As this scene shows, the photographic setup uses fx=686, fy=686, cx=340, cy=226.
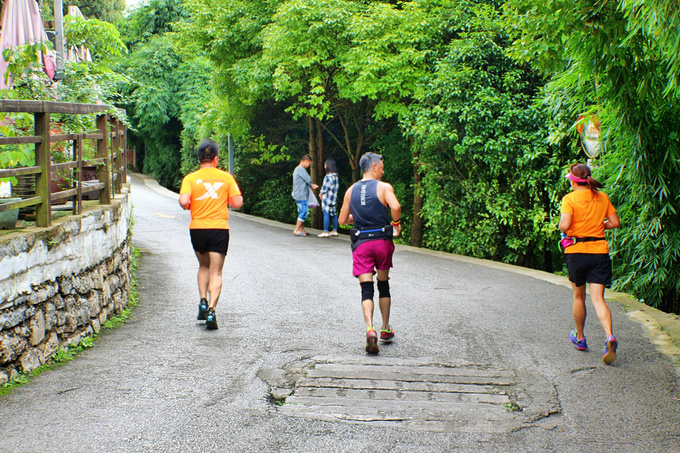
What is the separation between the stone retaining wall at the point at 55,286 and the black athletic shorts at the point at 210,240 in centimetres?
93

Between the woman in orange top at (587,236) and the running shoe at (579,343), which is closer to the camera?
the woman in orange top at (587,236)

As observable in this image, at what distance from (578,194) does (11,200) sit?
462 cm

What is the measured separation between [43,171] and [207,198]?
1579 millimetres

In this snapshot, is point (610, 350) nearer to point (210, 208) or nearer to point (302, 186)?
point (210, 208)

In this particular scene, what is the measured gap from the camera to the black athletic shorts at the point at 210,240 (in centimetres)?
666

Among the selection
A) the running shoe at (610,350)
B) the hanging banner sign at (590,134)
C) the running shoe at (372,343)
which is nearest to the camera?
the running shoe at (610,350)

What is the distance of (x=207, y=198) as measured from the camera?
6.63m

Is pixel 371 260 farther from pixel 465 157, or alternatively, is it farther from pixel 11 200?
pixel 465 157

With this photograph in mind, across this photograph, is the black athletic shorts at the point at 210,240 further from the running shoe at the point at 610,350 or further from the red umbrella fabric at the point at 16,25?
the red umbrella fabric at the point at 16,25

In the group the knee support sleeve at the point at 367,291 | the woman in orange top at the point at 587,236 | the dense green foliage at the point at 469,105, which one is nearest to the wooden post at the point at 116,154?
the dense green foliage at the point at 469,105

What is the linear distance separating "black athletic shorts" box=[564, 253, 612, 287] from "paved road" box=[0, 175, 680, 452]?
2.15 feet

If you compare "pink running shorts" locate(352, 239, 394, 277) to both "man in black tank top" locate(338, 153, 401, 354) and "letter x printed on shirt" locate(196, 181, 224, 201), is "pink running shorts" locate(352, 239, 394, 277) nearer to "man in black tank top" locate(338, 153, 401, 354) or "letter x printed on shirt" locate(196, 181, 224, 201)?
"man in black tank top" locate(338, 153, 401, 354)

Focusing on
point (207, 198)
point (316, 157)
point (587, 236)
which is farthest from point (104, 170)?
point (316, 157)

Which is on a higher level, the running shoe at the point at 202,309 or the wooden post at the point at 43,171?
the wooden post at the point at 43,171
